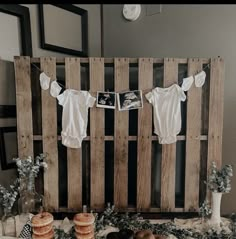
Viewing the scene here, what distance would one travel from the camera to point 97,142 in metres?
1.54

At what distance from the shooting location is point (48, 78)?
A: 1519mm

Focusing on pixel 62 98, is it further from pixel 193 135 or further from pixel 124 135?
pixel 193 135

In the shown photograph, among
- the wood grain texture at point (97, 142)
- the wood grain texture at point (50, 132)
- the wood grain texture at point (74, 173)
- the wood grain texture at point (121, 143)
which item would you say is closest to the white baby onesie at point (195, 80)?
the wood grain texture at point (121, 143)

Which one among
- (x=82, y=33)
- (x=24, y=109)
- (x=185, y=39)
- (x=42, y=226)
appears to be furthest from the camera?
(x=82, y=33)

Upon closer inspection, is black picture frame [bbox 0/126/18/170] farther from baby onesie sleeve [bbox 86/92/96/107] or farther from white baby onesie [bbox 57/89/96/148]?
baby onesie sleeve [bbox 86/92/96/107]

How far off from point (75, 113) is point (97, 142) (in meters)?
0.21

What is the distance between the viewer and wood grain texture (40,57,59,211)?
4.99 feet

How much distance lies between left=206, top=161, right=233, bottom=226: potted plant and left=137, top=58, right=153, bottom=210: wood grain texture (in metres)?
0.36

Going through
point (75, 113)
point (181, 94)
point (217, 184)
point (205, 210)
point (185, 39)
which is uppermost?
point (185, 39)

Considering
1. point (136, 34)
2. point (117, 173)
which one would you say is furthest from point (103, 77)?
point (136, 34)

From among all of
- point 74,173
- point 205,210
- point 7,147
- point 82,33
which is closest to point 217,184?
point 205,210

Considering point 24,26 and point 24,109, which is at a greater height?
point 24,26

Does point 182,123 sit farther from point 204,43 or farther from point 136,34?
point 136,34

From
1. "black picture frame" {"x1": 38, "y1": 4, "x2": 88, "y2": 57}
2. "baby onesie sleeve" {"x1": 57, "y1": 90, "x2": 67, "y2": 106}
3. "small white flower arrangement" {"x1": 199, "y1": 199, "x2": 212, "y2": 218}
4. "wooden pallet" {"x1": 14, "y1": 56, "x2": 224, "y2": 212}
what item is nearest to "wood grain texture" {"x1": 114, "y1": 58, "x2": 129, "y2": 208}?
"wooden pallet" {"x1": 14, "y1": 56, "x2": 224, "y2": 212}
